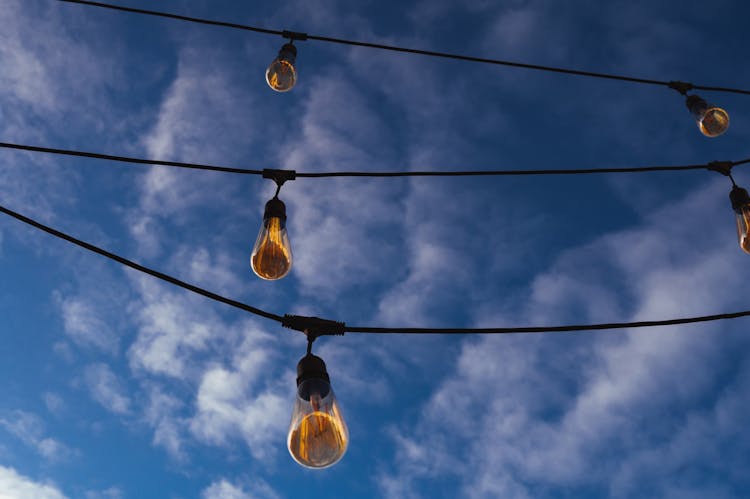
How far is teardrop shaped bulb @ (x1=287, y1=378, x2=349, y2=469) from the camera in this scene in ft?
7.95

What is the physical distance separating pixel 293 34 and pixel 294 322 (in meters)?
3.95

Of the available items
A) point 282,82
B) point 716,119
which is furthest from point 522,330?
point 716,119

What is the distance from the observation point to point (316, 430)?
245cm

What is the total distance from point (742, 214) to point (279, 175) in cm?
363

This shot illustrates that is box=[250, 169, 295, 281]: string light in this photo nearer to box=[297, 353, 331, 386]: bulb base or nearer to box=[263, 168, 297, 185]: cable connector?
box=[263, 168, 297, 185]: cable connector

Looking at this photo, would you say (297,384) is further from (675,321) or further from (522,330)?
(675,321)

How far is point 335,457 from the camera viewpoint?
242 centimetres

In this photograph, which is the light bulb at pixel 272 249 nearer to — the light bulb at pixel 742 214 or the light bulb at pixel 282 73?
the light bulb at pixel 282 73

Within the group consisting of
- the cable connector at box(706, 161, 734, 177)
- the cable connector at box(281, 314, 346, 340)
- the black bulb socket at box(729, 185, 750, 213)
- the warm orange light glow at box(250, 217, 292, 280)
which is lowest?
the cable connector at box(281, 314, 346, 340)

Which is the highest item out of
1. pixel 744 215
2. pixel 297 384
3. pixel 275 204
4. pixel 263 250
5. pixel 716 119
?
pixel 716 119

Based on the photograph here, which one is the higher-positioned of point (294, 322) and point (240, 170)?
point (240, 170)

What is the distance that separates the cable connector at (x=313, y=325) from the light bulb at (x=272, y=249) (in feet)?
3.35

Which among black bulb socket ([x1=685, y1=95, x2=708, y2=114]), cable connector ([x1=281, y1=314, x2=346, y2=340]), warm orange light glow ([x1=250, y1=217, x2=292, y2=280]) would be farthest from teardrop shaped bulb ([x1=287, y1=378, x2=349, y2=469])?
black bulb socket ([x1=685, y1=95, x2=708, y2=114])

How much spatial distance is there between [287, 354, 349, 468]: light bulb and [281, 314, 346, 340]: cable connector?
0.97ft
